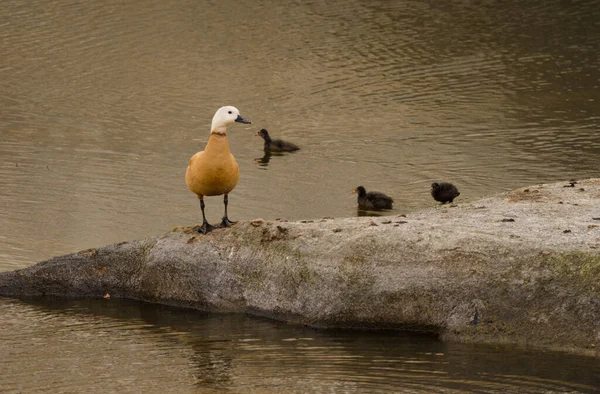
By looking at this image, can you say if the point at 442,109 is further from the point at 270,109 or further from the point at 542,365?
the point at 542,365

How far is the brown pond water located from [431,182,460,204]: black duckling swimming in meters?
0.38

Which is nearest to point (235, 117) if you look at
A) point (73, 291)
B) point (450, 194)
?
point (73, 291)

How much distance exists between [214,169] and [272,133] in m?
8.16

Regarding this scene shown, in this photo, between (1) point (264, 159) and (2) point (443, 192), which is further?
(1) point (264, 159)

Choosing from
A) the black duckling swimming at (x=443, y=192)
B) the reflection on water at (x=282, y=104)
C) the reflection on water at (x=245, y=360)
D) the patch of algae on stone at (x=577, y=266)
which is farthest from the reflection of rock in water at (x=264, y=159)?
the patch of algae on stone at (x=577, y=266)

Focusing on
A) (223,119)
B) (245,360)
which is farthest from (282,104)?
(245,360)

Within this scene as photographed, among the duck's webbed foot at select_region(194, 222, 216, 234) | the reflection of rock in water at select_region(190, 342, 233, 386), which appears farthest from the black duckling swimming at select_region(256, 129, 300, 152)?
the reflection of rock in water at select_region(190, 342, 233, 386)

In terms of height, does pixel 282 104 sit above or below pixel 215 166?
above

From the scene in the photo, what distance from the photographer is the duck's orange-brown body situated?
8.80m

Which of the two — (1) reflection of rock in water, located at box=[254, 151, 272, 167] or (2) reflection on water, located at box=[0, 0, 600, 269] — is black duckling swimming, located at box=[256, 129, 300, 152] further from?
(2) reflection on water, located at box=[0, 0, 600, 269]

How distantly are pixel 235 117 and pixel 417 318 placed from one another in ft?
8.05

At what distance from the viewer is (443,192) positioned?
42.3 feet

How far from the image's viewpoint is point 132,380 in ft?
23.7

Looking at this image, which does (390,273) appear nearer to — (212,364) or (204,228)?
(212,364)
